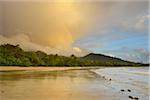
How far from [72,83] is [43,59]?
29cm

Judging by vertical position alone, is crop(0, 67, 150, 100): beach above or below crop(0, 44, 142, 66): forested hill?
below

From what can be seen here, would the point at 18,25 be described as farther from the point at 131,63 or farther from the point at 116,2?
the point at 131,63

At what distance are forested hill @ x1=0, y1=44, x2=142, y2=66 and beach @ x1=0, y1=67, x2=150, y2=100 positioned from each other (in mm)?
40

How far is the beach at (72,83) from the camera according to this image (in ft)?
6.75

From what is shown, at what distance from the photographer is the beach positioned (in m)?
2.06

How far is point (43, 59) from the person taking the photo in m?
2.17

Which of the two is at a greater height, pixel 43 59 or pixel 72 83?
pixel 43 59

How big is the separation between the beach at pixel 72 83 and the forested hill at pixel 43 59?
0.04 m

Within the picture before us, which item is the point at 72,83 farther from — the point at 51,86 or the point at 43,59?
the point at 43,59

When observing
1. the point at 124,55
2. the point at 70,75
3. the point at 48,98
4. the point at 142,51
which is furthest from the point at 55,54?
the point at 142,51

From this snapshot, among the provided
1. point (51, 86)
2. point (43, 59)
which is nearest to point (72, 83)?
point (51, 86)

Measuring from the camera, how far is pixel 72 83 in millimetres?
2137

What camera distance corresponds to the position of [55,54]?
7.00ft

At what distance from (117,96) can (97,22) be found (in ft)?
1.90
